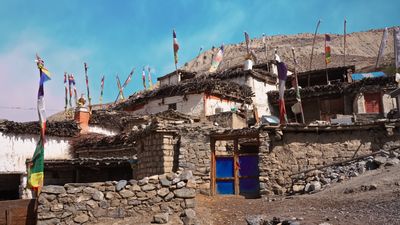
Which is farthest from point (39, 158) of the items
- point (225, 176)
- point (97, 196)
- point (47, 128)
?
point (47, 128)

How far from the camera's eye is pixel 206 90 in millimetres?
24250

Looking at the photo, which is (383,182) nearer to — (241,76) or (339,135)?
(339,135)

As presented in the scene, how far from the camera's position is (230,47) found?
3150 inches

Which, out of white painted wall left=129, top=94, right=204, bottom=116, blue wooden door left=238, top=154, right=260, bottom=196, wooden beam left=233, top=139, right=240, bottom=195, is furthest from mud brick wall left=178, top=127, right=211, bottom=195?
white painted wall left=129, top=94, right=204, bottom=116

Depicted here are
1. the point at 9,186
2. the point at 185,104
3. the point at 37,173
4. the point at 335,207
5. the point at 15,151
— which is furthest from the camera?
the point at 185,104

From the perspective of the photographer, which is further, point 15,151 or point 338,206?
point 15,151

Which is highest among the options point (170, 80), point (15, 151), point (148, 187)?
point (170, 80)

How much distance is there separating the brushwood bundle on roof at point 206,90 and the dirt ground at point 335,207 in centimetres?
1257

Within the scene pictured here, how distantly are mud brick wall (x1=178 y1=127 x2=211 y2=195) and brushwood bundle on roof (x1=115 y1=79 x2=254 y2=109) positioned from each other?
10343mm

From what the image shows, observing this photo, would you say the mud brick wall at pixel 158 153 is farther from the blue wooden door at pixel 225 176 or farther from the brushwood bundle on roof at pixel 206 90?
the brushwood bundle on roof at pixel 206 90

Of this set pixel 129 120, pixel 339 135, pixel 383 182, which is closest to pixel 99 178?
pixel 129 120

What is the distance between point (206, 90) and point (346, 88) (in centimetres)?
957

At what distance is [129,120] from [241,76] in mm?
9231

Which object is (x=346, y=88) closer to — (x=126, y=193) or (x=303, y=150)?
(x=303, y=150)
